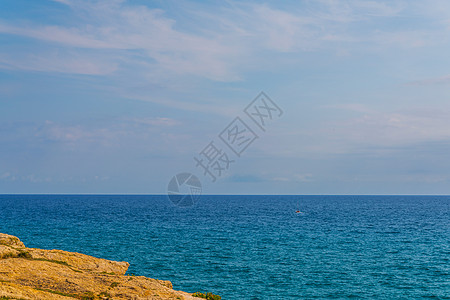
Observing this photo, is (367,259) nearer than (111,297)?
No

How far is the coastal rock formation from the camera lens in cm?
2000

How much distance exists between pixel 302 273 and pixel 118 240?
135ft

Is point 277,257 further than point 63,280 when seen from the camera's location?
Yes

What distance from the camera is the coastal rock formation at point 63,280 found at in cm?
2000

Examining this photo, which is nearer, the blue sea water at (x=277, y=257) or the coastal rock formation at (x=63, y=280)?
the coastal rock formation at (x=63, y=280)

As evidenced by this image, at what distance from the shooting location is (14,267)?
78.3ft

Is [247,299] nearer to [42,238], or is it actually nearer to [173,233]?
[173,233]

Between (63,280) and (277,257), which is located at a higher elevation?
(63,280)

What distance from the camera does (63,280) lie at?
74.7ft

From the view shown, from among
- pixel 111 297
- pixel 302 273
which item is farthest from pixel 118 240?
pixel 111 297

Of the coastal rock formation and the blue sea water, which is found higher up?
the coastal rock formation

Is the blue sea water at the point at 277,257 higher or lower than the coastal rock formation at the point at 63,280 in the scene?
lower

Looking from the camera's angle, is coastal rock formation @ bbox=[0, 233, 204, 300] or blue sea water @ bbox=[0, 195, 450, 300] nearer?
coastal rock formation @ bbox=[0, 233, 204, 300]

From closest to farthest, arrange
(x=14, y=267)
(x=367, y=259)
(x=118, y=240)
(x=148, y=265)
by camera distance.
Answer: (x=14, y=267), (x=148, y=265), (x=367, y=259), (x=118, y=240)
